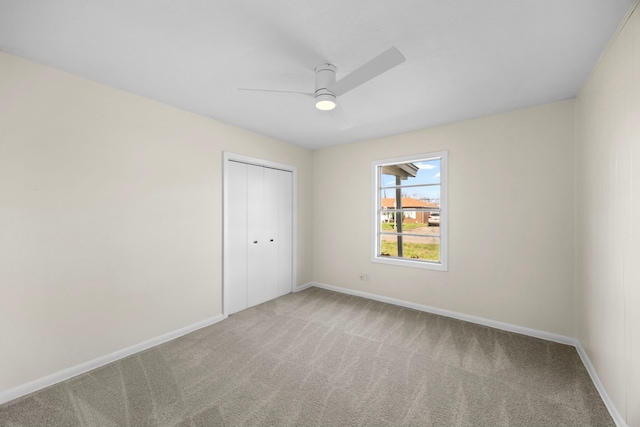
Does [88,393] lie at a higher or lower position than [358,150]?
lower

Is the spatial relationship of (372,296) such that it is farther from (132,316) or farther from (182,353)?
(132,316)

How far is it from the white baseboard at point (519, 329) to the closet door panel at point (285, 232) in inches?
15.6

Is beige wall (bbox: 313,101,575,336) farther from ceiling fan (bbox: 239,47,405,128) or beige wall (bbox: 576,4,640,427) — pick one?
ceiling fan (bbox: 239,47,405,128)

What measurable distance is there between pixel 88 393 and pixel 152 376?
411 mm

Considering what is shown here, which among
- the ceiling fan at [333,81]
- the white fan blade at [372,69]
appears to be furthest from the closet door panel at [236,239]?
the white fan blade at [372,69]

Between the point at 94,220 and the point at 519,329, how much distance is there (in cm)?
450

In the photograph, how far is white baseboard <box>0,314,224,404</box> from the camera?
1908 mm

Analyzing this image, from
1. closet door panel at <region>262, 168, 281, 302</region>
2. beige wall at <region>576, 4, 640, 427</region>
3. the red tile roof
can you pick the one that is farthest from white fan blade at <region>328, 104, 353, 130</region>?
the red tile roof

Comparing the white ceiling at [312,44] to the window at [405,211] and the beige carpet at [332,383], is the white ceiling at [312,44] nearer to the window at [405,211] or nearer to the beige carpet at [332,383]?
the window at [405,211]

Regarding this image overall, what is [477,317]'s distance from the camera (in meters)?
3.17

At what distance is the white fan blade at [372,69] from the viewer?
1520mm

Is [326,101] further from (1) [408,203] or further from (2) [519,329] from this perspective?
(2) [519,329]

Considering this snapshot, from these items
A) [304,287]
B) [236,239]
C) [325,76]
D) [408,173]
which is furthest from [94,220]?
[408,173]

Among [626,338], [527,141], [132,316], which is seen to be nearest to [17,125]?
[132,316]
